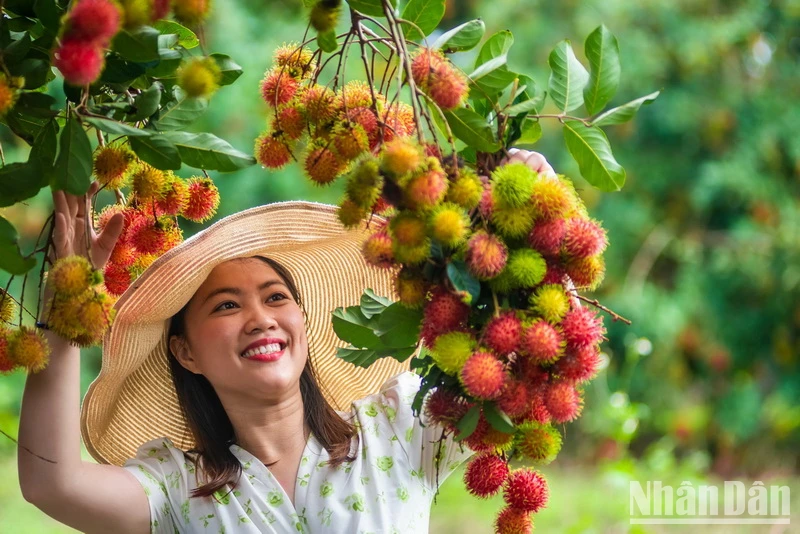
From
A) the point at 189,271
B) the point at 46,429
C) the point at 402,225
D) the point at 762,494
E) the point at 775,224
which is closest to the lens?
the point at 402,225

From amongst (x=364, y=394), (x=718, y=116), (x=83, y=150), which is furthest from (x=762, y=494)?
(x=83, y=150)

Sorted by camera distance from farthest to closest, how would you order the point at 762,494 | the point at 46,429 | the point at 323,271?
1. the point at 762,494
2. the point at 323,271
3. the point at 46,429

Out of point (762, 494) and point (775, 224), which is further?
point (775, 224)

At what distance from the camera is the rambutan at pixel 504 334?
744 millimetres

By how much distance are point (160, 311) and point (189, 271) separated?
0.30 feet

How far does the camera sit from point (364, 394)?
5.12 feet

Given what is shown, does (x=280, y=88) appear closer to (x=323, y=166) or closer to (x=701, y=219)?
(x=323, y=166)

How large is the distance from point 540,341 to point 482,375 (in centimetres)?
5

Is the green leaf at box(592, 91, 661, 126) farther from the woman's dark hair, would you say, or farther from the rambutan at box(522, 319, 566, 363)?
the woman's dark hair

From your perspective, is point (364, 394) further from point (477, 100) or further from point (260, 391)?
point (477, 100)

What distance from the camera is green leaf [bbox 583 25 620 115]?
922 millimetres

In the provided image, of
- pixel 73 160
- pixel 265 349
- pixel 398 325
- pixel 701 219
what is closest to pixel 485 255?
pixel 398 325

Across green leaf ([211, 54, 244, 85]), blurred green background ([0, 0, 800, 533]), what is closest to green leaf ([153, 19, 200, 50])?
green leaf ([211, 54, 244, 85])

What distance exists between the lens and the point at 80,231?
96 cm
